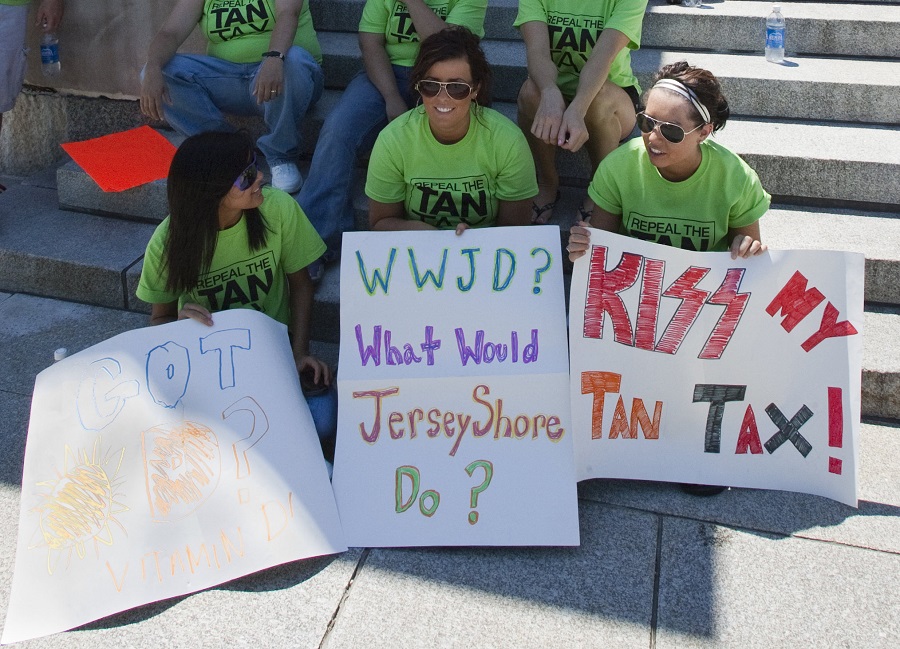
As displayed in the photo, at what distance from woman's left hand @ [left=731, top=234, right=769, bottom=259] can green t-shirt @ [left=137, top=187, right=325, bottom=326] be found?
55.7 inches

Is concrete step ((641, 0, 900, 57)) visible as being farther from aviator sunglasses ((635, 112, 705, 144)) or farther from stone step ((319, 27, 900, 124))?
aviator sunglasses ((635, 112, 705, 144))

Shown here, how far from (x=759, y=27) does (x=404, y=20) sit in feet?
6.49

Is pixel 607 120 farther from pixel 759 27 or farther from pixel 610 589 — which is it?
pixel 610 589

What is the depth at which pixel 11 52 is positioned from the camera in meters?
4.49

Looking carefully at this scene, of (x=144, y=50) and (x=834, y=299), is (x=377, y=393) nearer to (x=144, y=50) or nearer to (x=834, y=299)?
(x=834, y=299)

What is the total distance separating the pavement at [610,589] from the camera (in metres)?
2.40

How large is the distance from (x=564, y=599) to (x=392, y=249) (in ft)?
4.03

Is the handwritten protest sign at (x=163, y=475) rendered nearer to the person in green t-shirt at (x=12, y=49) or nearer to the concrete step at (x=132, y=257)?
the concrete step at (x=132, y=257)

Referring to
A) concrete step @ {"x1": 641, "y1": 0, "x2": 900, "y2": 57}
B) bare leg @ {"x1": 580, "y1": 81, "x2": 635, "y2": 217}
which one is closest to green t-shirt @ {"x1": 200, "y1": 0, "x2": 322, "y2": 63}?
bare leg @ {"x1": 580, "y1": 81, "x2": 635, "y2": 217}

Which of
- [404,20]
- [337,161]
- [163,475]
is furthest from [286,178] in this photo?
[163,475]

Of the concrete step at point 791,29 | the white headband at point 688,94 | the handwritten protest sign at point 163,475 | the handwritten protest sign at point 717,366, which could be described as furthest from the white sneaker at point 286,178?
the concrete step at point 791,29

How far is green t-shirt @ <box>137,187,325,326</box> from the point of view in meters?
3.02

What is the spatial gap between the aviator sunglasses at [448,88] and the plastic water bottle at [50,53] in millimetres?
2796

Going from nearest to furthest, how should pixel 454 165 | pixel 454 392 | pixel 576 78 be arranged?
pixel 454 392 < pixel 454 165 < pixel 576 78
